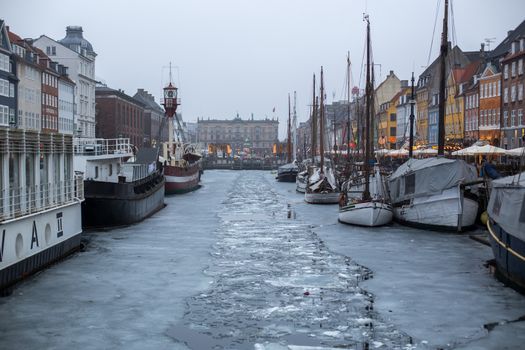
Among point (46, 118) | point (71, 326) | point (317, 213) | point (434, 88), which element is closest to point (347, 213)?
point (317, 213)

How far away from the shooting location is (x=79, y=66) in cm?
9888

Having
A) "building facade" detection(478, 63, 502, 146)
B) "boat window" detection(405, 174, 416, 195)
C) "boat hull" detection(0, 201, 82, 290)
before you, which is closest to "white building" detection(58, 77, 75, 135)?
"building facade" detection(478, 63, 502, 146)

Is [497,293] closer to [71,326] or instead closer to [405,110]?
[71,326]

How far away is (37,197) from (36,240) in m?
1.56

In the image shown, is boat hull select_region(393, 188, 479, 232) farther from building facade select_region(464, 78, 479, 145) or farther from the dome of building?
the dome of building

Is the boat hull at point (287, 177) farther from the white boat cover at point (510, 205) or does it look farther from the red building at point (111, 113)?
the white boat cover at point (510, 205)

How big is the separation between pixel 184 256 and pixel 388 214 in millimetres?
14149

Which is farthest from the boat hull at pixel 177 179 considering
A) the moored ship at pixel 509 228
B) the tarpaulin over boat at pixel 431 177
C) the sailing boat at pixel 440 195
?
the moored ship at pixel 509 228

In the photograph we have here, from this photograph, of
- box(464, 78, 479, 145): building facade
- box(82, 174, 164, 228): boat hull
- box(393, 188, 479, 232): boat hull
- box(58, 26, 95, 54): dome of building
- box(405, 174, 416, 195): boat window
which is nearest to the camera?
box(393, 188, 479, 232): boat hull

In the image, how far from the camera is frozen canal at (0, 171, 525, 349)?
16.5 meters

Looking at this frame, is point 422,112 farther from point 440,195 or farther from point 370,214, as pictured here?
point 440,195

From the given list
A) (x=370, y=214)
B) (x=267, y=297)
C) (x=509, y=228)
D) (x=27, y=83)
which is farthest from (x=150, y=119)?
(x=509, y=228)

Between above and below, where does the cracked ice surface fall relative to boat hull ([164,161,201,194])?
below

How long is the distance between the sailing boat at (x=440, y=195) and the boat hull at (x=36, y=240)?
17.5m
